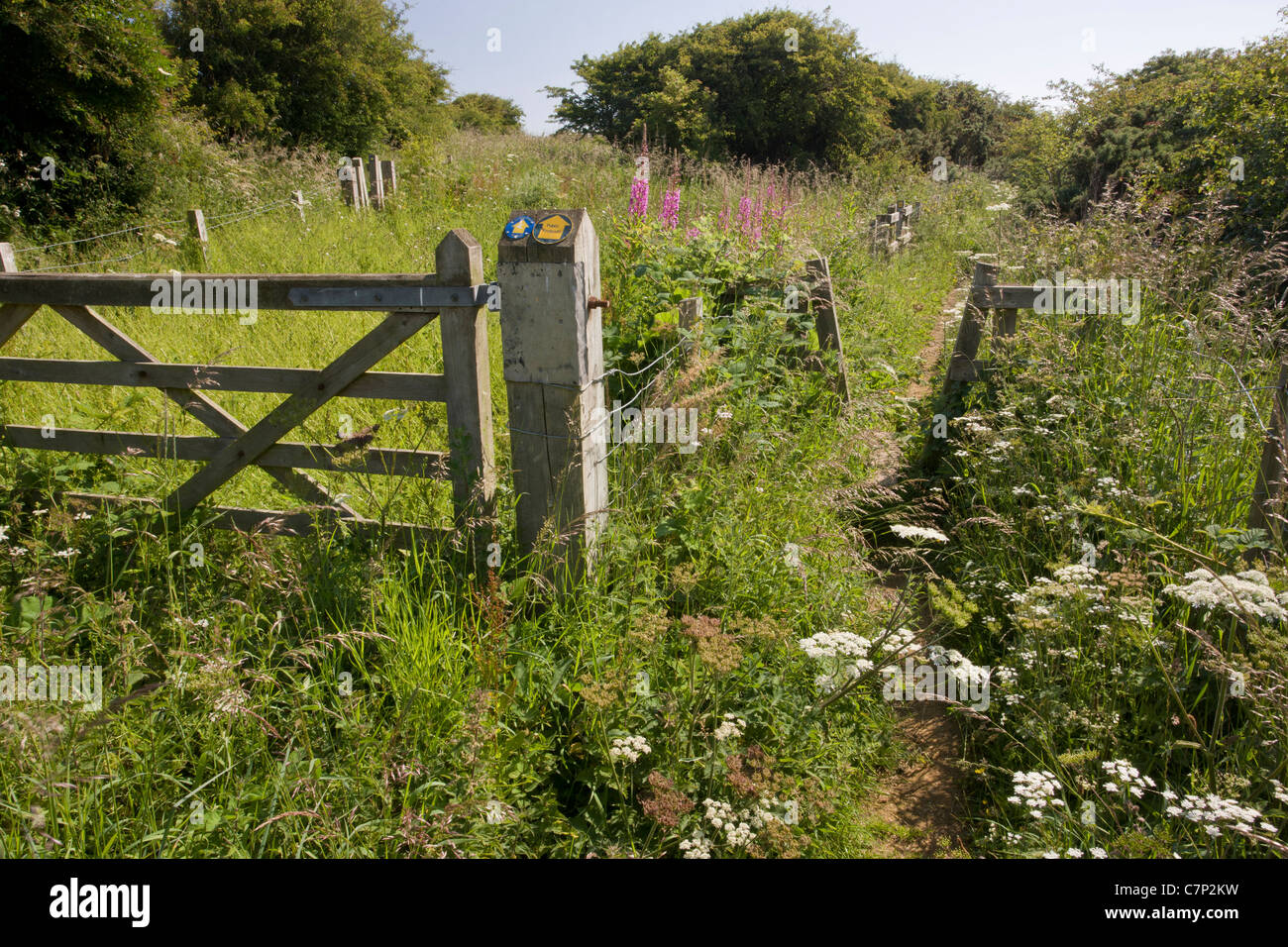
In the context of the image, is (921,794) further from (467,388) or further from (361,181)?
(361,181)

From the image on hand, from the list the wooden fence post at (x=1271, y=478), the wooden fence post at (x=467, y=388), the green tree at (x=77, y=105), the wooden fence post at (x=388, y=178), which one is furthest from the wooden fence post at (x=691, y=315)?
the green tree at (x=77, y=105)

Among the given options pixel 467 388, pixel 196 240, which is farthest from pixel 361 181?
pixel 467 388

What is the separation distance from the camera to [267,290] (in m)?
Answer: 3.04

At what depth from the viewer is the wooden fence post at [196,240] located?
8.48m

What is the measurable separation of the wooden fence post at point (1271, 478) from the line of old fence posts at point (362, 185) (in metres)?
11.7

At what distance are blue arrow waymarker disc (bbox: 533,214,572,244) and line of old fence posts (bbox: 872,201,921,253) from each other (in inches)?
331

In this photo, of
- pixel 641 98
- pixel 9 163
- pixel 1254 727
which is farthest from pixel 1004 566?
pixel 641 98

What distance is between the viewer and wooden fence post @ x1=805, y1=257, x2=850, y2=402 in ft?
17.6

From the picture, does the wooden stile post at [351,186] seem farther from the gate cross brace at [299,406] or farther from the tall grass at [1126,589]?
the tall grass at [1126,589]

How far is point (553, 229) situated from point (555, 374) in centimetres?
52

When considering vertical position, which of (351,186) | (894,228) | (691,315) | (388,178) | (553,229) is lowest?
(691,315)

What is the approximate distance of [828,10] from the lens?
23438 mm

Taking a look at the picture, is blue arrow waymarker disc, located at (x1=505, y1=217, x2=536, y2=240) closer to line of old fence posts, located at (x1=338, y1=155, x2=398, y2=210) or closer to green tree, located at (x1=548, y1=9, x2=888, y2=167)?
line of old fence posts, located at (x1=338, y1=155, x2=398, y2=210)

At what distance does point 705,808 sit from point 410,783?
90 cm
